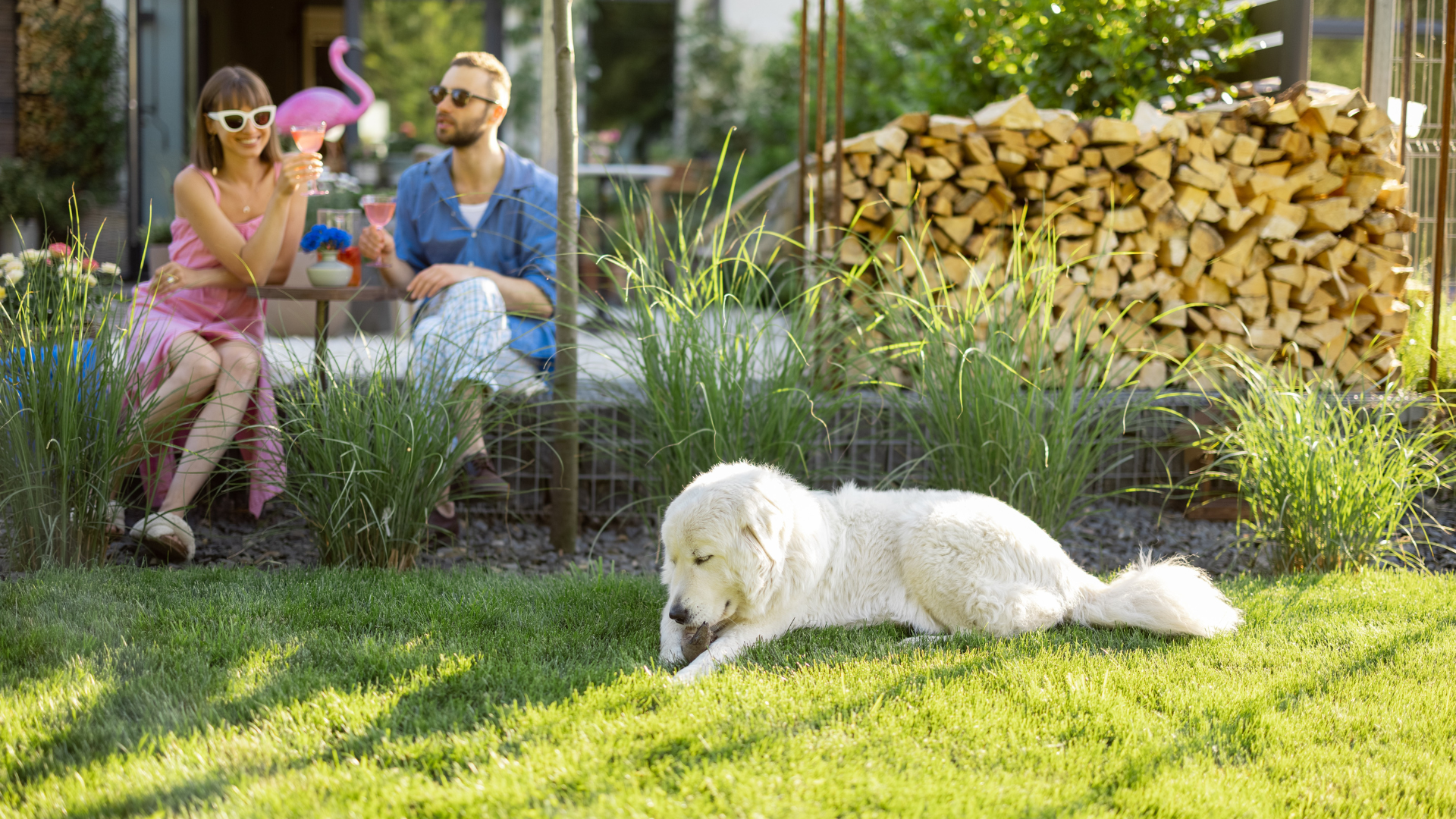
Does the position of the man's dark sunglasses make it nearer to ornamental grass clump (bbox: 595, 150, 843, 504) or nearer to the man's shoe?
ornamental grass clump (bbox: 595, 150, 843, 504)

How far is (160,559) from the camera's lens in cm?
292

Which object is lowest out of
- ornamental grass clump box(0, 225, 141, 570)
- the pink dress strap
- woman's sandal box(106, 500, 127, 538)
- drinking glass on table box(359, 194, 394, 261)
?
woman's sandal box(106, 500, 127, 538)

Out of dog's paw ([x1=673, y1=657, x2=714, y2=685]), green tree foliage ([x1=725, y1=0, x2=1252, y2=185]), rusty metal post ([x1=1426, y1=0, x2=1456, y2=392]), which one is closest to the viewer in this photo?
dog's paw ([x1=673, y1=657, x2=714, y2=685])

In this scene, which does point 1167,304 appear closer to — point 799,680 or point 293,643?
point 799,680

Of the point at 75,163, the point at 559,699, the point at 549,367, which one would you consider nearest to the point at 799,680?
the point at 559,699

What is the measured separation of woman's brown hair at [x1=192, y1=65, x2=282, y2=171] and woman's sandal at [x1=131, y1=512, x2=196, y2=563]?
1.08 meters

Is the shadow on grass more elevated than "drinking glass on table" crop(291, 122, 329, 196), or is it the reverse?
"drinking glass on table" crop(291, 122, 329, 196)

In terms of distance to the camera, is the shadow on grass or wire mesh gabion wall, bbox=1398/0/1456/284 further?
wire mesh gabion wall, bbox=1398/0/1456/284

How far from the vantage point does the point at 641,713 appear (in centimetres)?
197

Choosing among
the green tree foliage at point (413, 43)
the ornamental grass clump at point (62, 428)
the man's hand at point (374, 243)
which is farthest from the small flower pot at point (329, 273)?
the green tree foliage at point (413, 43)

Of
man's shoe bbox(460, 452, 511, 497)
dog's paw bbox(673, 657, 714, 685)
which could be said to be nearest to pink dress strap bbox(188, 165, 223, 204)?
man's shoe bbox(460, 452, 511, 497)

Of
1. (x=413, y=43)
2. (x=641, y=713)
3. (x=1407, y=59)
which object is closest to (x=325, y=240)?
(x=641, y=713)

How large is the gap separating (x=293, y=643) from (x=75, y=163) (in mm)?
7998

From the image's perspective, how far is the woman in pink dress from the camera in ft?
9.62
